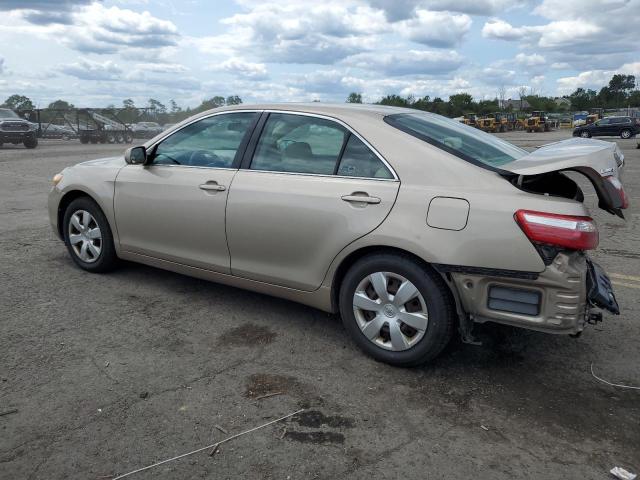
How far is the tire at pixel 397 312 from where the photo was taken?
333cm

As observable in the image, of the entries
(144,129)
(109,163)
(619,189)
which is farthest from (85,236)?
→ (144,129)

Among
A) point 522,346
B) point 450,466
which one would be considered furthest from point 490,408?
point 522,346

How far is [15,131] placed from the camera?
2725 centimetres

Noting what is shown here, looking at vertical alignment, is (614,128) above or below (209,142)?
above

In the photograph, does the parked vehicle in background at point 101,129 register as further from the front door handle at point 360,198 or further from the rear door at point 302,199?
the front door handle at point 360,198

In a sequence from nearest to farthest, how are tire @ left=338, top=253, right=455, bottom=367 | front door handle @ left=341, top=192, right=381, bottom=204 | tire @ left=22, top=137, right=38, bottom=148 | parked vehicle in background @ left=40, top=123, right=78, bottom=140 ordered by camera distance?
tire @ left=338, top=253, right=455, bottom=367 < front door handle @ left=341, top=192, right=381, bottom=204 < tire @ left=22, top=137, right=38, bottom=148 < parked vehicle in background @ left=40, top=123, right=78, bottom=140

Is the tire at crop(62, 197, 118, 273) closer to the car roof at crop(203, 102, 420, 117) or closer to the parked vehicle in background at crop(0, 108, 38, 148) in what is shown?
the car roof at crop(203, 102, 420, 117)

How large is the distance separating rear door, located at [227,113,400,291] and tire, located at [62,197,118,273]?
5.07 ft

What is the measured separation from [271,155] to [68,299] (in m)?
2.08

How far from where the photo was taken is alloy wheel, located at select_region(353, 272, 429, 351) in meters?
3.40

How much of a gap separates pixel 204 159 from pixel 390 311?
1.96 metres

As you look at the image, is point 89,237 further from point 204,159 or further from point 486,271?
point 486,271

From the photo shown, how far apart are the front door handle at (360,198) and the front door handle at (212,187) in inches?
40.9

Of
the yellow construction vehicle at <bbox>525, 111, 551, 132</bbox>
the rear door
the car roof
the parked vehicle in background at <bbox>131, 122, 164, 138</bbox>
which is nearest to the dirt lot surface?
the rear door
